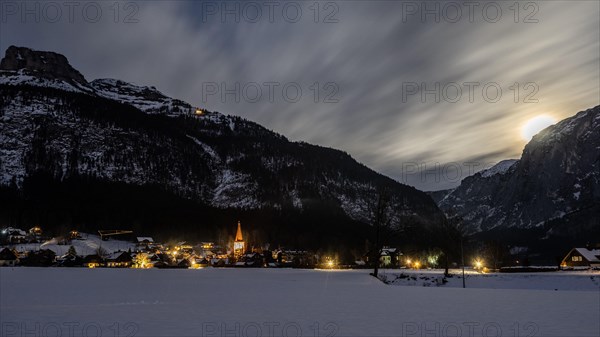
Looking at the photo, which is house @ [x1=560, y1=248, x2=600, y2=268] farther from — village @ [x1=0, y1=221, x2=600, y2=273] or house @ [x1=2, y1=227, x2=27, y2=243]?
house @ [x1=2, y1=227, x2=27, y2=243]

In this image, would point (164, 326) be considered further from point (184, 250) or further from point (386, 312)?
point (184, 250)

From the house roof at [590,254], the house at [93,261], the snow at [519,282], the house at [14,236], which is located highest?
the house at [14,236]

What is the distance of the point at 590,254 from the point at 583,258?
260 cm

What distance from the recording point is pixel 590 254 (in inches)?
4567

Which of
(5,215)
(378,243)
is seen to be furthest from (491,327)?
(5,215)

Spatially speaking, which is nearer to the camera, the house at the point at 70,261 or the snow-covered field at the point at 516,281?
the snow-covered field at the point at 516,281

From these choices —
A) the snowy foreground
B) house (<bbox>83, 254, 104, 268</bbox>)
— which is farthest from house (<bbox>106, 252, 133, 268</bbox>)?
the snowy foreground

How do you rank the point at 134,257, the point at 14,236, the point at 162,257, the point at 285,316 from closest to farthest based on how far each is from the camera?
1. the point at 285,316
2. the point at 134,257
3. the point at 162,257
4. the point at 14,236

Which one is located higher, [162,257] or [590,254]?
[590,254]

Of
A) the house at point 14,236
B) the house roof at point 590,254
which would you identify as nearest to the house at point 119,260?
the house at point 14,236

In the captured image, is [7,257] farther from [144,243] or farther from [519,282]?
[519,282]

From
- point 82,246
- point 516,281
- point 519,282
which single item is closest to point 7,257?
point 82,246

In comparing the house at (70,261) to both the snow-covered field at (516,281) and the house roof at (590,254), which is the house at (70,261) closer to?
the snow-covered field at (516,281)

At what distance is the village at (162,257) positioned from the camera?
117m
